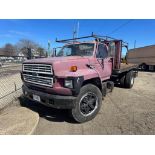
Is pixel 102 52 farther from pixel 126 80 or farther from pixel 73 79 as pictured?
pixel 126 80

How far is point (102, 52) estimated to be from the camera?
5516 mm

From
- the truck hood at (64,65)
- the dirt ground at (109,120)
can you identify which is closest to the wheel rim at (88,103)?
the dirt ground at (109,120)

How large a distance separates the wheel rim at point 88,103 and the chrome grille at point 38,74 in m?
1.02

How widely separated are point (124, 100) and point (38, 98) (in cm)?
363

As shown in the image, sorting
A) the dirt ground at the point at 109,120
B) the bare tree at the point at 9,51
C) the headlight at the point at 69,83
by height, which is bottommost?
the dirt ground at the point at 109,120

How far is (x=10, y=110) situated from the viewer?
4879 millimetres

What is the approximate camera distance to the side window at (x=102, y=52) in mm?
5275

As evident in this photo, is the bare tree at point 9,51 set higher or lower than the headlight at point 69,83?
higher

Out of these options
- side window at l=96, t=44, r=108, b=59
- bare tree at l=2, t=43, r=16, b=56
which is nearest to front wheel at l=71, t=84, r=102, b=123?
side window at l=96, t=44, r=108, b=59

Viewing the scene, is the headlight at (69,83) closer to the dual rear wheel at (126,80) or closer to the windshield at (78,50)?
the windshield at (78,50)

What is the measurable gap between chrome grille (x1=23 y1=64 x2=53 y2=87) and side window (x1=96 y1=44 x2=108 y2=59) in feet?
6.32

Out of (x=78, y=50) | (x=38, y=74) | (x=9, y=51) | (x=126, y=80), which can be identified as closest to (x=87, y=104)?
(x=38, y=74)

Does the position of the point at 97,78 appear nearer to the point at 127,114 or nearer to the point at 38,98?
the point at 127,114

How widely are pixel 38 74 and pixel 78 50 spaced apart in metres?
1.83
